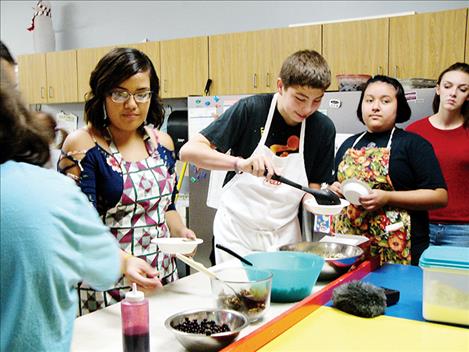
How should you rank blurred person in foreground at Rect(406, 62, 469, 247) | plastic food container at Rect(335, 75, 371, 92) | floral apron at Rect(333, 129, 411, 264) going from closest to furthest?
1. floral apron at Rect(333, 129, 411, 264)
2. blurred person in foreground at Rect(406, 62, 469, 247)
3. plastic food container at Rect(335, 75, 371, 92)

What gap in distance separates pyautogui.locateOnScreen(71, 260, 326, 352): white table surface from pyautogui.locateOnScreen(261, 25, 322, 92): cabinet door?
111 inches

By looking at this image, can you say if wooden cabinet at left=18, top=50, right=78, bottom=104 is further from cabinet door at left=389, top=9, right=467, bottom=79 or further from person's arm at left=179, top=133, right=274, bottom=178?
person's arm at left=179, top=133, right=274, bottom=178

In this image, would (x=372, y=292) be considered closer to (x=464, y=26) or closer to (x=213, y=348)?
(x=213, y=348)

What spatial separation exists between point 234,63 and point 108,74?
2.97 metres

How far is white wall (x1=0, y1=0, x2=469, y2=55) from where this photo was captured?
436 centimetres

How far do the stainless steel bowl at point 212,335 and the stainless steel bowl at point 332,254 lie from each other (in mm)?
568

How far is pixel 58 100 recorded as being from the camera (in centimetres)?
549

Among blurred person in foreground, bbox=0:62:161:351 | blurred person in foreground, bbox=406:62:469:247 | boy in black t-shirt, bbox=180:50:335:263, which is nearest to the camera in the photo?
blurred person in foreground, bbox=0:62:161:351

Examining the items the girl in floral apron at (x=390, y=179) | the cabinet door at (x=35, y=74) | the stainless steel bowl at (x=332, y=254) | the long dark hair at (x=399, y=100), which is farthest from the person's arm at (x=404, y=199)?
the cabinet door at (x=35, y=74)

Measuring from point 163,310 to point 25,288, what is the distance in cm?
76

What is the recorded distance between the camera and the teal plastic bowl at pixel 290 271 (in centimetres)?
147

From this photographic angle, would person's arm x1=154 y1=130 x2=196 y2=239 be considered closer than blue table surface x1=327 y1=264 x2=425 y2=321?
No

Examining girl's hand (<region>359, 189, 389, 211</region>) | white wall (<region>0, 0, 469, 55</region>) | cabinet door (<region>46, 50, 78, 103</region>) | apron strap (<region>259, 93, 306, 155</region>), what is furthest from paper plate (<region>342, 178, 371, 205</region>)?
cabinet door (<region>46, 50, 78, 103</region>)

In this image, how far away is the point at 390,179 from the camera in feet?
7.25
